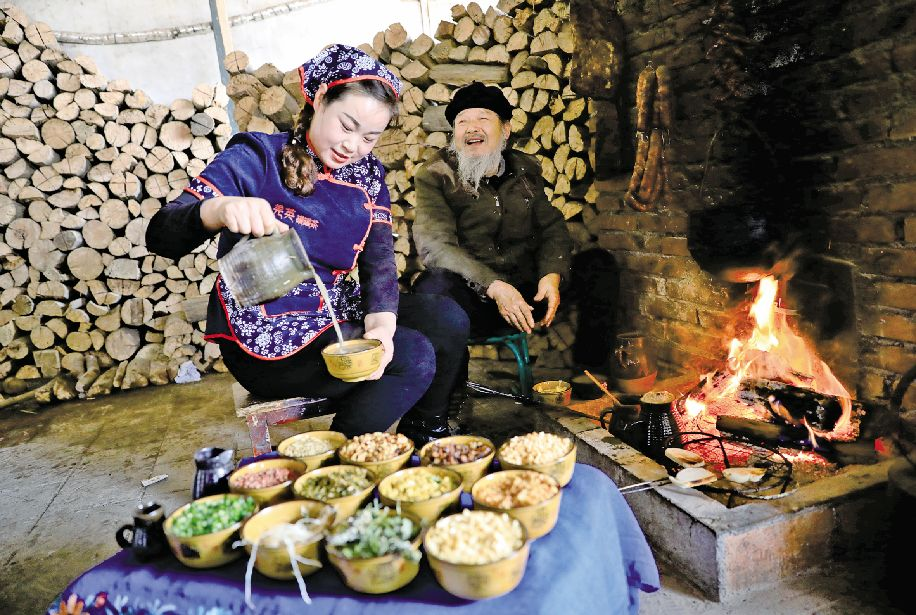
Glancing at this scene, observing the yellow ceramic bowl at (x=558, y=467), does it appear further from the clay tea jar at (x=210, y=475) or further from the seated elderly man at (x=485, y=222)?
the seated elderly man at (x=485, y=222)

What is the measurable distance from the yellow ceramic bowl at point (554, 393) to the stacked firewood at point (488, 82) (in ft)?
3.95

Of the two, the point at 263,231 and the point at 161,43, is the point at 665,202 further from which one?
the point at 161,43

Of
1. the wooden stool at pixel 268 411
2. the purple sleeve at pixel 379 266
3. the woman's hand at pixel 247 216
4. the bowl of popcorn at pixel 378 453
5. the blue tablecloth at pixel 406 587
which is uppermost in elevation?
the woman's hand at pixel 247 216

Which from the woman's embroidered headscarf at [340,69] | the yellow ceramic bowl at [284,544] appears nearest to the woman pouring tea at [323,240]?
the woman's embroidered headscarf at [340,69]

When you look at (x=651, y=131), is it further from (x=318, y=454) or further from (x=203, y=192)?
(x=318, y=454)

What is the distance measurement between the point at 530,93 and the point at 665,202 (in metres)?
1.60

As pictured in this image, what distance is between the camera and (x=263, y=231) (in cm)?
184

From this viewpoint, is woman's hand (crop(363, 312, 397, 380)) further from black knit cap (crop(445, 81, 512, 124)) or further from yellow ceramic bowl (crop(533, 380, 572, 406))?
black knit cap (crop(445, 81, 512, 124))

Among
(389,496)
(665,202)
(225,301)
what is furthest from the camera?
(665,202)

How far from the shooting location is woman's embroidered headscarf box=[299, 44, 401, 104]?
2252mm

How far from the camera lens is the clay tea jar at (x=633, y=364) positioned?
3340mm

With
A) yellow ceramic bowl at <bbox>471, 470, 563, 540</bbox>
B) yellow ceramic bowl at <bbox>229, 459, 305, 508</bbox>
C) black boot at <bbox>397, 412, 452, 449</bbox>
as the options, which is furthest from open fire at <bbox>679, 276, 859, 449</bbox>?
yellow ceramic bowl at <bbox>229, 459, 305, 508</bbox>

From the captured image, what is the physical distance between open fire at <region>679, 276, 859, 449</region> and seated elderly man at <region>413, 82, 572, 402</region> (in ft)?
3.35

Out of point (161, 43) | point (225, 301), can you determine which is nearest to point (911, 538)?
point (225, 301)
